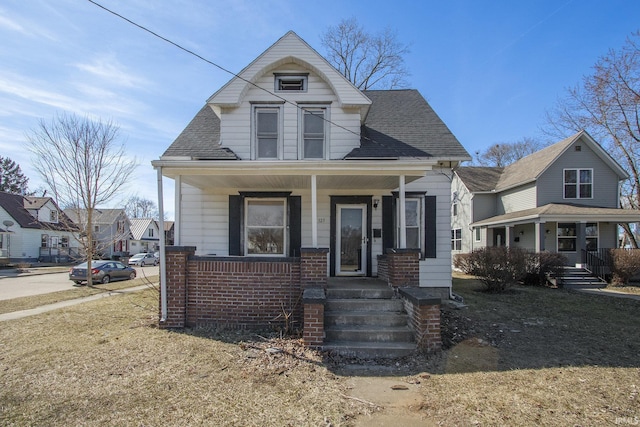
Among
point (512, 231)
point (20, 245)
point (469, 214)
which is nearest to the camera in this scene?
point (512, 231)

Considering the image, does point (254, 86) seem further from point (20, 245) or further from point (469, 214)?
point (20, 245)

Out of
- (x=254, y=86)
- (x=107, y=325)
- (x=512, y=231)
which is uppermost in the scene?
(x=254, y=86)

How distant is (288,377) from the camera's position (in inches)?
176

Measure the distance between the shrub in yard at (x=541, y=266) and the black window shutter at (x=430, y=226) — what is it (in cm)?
682

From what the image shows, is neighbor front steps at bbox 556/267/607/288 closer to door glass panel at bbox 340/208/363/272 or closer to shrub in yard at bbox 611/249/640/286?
shrub in yard at bbox 611/249/640/286

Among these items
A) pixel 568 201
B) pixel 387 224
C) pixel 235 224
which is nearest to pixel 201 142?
pixel 235 224

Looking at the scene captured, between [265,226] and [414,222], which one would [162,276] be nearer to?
[265,226]

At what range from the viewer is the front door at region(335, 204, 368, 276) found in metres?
8.75

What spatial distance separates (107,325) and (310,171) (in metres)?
5.23

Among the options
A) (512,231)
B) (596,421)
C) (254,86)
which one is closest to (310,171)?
(254,86)

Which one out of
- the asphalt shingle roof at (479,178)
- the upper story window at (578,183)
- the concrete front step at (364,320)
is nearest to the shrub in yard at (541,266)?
the upper story window at (578,183)

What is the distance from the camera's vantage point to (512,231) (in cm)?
1866

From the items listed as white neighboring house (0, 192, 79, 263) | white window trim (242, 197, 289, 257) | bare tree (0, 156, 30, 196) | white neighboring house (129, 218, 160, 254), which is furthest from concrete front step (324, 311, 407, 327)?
bare tree (0, 156, 30, 196)

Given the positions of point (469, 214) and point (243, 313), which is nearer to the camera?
point (243, 313)
